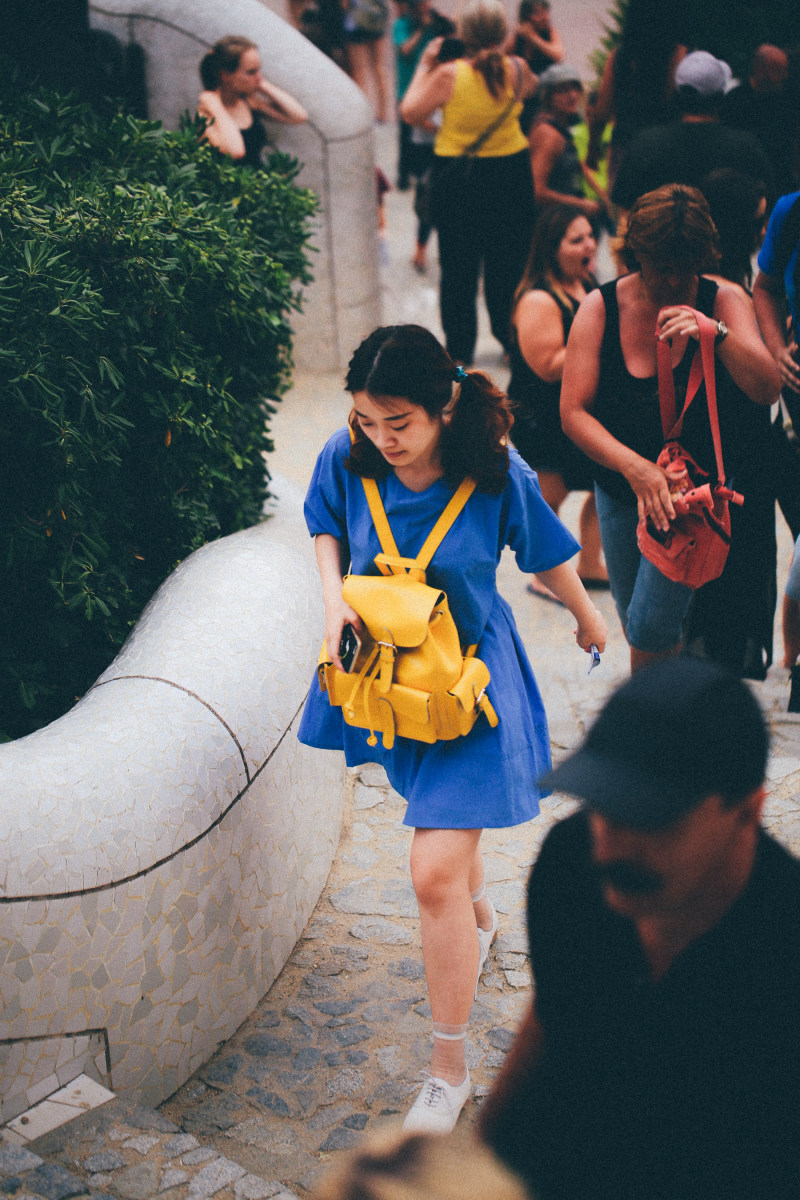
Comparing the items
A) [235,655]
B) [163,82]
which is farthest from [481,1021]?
[163,82]

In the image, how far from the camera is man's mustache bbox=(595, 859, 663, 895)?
132 centimetres

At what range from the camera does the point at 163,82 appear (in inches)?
290

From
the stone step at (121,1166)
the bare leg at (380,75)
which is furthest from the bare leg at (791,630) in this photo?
the bare leg at (380,75)

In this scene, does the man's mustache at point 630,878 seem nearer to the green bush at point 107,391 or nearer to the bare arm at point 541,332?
the green bush at point 107,391

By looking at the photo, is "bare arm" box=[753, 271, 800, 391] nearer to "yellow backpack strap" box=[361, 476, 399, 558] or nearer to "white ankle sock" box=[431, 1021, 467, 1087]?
"yellow backpack strap" box=[361, 476, 399, 558]

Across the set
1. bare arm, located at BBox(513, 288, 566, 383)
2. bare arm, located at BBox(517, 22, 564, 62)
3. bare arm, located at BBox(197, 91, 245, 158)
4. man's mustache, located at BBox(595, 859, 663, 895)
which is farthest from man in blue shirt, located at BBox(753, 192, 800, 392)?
bare arm, located at BBox(517, 22, 564, 62)

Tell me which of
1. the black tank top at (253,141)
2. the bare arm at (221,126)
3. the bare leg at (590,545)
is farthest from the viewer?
the black tank top at (253,141)

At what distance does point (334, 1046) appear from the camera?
2.91 m

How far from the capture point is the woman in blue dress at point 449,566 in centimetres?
243

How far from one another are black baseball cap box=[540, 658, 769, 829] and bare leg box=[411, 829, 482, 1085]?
116 cm

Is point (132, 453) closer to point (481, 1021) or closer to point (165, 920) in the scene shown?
point (165, 920)

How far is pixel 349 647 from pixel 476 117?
4.85 m

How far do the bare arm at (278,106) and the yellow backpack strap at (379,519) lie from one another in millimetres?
5300

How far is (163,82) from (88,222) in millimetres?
4710
